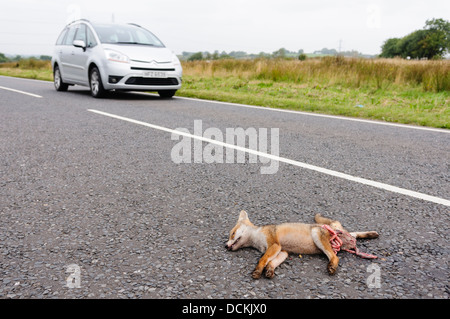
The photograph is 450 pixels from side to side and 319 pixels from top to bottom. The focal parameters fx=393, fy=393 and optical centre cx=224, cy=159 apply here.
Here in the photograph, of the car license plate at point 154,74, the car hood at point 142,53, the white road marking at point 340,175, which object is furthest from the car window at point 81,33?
the white road marking at point 340,175

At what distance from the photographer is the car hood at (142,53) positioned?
30.9 feet

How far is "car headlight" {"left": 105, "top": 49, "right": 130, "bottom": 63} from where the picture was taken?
30.5 ft

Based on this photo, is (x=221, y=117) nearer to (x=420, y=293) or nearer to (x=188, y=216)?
(x=188, y=216)

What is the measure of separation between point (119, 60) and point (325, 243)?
8127 mm

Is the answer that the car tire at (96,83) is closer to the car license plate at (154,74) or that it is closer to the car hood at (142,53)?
the car hood at (142,53)

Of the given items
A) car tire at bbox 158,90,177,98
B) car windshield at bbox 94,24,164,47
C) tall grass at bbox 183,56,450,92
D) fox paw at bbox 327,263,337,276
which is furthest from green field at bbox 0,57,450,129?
fox paw at bbox 327,263,337,276

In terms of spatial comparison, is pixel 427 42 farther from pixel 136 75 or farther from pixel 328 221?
pixel 328 221

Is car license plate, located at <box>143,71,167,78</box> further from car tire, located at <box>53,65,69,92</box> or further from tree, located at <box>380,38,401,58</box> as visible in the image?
tree, located at <box>380,38,401,58</box>

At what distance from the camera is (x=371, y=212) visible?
2.97 metres

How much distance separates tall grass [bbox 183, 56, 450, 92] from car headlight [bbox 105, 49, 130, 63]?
654 cm

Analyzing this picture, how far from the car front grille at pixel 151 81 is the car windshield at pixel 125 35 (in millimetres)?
1247

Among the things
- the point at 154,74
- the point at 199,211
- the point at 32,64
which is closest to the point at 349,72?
the point at 154,74

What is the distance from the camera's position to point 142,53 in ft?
31.2
